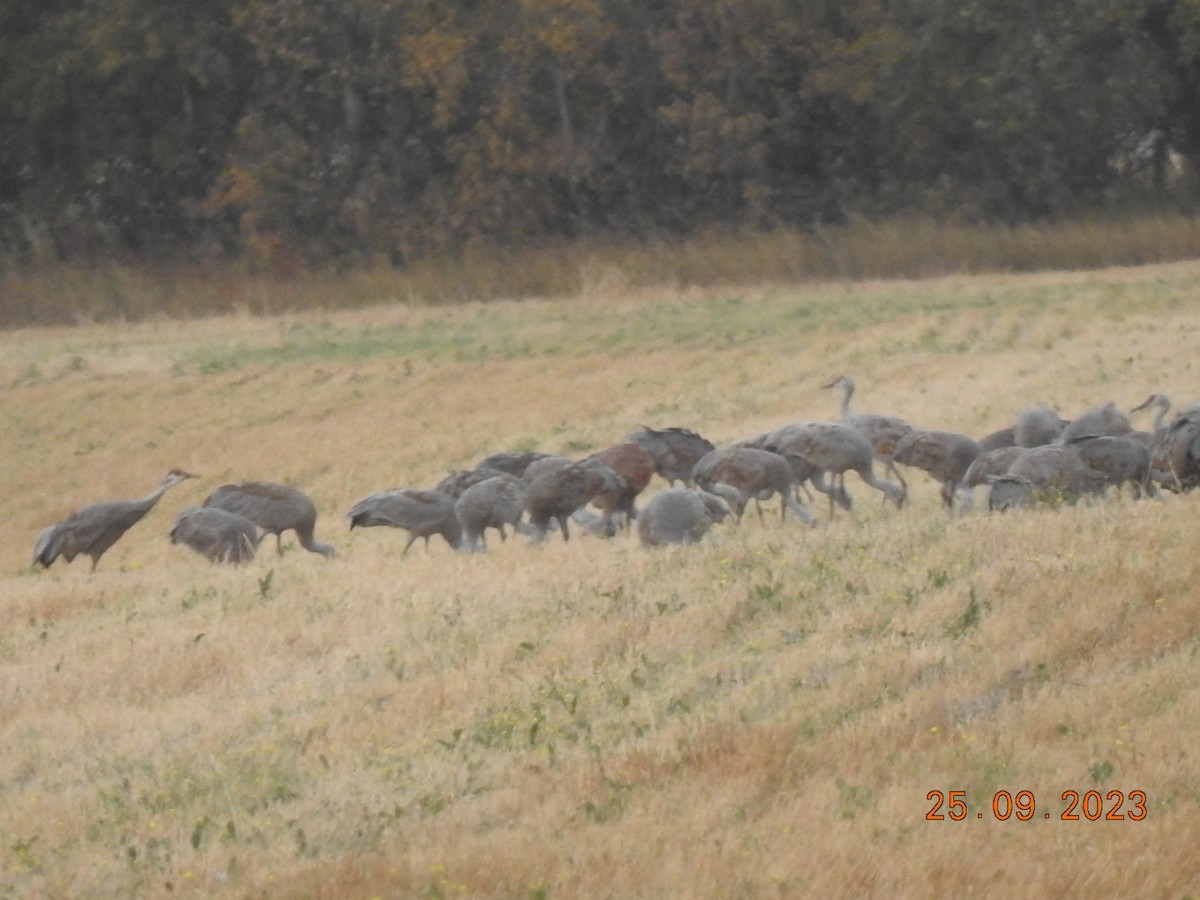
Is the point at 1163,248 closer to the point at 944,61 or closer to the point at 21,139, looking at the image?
the point at 944,61

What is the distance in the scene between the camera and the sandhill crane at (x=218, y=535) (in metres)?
15.3

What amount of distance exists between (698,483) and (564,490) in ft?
3.24

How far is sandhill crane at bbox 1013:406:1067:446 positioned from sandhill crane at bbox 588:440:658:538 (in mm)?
2747

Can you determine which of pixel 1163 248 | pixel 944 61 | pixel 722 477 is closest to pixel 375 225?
pixel 944 61

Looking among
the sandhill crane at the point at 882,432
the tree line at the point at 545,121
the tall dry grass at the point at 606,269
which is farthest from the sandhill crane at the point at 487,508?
the tree line at the point at 545,121

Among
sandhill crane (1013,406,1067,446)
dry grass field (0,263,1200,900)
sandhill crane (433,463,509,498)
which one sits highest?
dry grass field (0,263,1200,900)

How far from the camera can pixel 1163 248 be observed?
37.7 metres

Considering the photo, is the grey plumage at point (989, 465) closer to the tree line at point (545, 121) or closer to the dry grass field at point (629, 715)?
the dry grass field at point (629, 715)

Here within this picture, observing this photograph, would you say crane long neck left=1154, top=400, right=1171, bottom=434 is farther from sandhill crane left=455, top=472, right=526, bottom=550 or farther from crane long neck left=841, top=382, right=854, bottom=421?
sandhill crane left=455, top=472, right=526, bottom=550

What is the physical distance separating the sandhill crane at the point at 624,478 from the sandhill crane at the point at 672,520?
182cm

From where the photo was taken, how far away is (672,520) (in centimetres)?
1341

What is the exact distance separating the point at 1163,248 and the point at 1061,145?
408 centimetres

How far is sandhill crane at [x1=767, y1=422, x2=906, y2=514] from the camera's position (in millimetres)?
15195

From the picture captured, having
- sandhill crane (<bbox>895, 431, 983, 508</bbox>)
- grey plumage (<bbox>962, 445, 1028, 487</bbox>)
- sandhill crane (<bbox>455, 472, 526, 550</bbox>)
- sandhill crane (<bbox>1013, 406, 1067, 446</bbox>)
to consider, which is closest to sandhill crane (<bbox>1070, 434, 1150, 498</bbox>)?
grey plumage (<bbox>962, 445, 1028, 487</bbox>)
